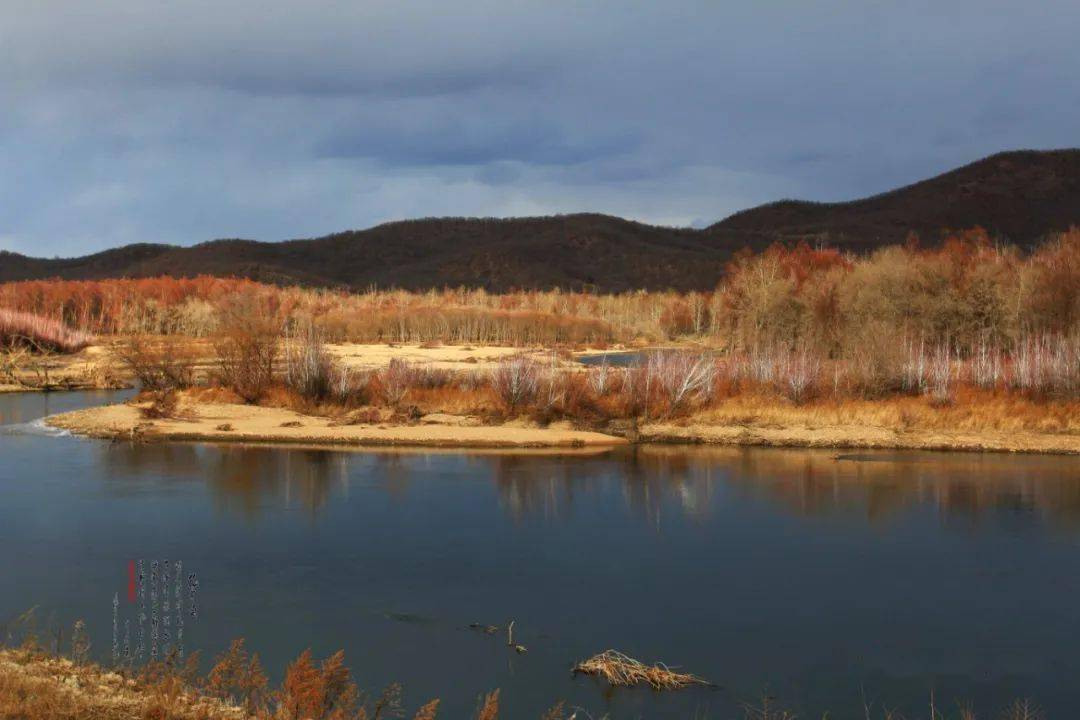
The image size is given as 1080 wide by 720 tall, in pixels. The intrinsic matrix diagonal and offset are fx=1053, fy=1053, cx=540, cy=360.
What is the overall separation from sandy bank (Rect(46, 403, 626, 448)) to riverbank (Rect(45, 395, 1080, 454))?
0.08 ft

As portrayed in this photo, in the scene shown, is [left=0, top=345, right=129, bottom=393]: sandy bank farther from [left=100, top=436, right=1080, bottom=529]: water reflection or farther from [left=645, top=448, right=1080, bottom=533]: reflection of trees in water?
[left=645, top=448, right=1080, bottom=533]: reflection of trees in water

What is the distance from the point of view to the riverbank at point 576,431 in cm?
2416

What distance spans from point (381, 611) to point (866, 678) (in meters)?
5.02

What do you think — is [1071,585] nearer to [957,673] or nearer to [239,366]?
[957,673]

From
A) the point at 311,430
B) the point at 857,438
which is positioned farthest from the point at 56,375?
the point at 857,438

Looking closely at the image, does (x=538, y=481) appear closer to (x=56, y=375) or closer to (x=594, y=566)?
(x=594, y=566)

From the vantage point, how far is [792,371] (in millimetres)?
27703

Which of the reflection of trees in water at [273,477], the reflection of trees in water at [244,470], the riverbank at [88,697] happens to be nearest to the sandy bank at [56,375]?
the reflection of trees in water at [244,470]

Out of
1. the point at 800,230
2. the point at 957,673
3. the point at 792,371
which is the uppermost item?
the point at 800,230

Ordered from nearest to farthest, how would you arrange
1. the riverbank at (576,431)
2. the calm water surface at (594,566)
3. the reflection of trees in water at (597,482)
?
1. the calm water surface at (594,566)
2. the reflection of trees in water at (597,482)
3. the riverbank at (576,431)

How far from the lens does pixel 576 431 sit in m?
25.5

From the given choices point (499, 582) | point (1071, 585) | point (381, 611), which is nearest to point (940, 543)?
point (1071, 585)

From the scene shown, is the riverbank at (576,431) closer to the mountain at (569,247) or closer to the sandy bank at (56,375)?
the sandy bank at (56,375)

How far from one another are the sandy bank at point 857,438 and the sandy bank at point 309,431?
161cm
